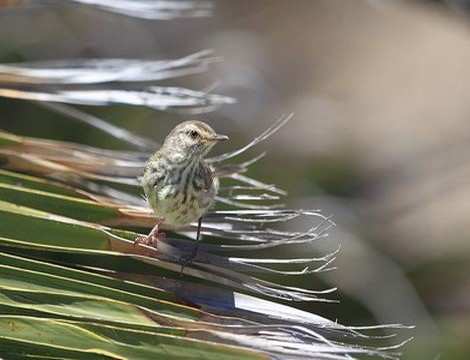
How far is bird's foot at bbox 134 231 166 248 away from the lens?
288cm

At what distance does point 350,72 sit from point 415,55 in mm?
800

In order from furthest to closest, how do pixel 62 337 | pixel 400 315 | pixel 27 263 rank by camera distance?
pixel 400 315 → pixel 27 263 → pixel 62 337

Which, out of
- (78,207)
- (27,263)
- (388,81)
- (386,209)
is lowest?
(27,263)

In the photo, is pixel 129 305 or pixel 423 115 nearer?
pixel 129 305

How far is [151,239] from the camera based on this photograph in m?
2.96

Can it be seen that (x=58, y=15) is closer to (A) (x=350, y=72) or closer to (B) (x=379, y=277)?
(B) (x=379, y=277)

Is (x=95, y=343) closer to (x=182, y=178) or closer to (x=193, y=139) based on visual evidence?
(x=182, y=178)

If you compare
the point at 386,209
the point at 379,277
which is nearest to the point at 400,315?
the point at 379,277

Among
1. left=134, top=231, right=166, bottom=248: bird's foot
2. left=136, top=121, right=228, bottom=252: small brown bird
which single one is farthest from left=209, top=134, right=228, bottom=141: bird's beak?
left=134, top=231, right=166, bottom=248: bird's foot

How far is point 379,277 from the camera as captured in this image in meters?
5.42

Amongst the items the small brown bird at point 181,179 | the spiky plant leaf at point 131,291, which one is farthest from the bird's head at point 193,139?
the spiky plant leaf at point 131,291

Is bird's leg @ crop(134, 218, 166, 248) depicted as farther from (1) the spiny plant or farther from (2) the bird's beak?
(2) the bird's beak

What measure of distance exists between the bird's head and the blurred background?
254mm

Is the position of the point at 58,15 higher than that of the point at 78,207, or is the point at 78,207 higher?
the point at 58,15
